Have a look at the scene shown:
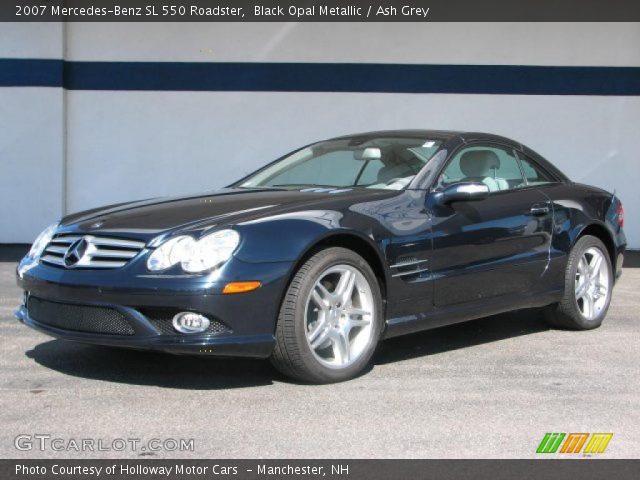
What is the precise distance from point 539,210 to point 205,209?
7.53 ft

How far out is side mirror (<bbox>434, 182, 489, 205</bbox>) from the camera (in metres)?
5.76

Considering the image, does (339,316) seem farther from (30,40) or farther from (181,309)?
(30,40)

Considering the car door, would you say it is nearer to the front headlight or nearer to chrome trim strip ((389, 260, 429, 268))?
chrome trim strip ((389, 260, 429, 268))

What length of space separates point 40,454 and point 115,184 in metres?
8.11

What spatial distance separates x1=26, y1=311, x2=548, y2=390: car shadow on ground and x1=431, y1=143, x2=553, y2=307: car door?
0.53 meters

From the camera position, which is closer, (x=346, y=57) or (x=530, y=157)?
(x=530, y=157)

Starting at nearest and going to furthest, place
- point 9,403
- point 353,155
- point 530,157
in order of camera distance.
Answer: point 9,403
point 353,155
point 530,157

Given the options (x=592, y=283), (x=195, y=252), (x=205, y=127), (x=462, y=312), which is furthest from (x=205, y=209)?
(x=205, y=127)

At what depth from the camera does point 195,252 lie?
4.87 meters

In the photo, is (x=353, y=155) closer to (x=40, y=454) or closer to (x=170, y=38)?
(x=40, y=454)

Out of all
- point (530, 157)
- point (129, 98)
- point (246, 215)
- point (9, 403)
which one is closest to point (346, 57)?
point (129, 98)

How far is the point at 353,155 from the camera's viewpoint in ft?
20.7

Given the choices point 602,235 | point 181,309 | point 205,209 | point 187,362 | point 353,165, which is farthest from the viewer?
point 602,235
